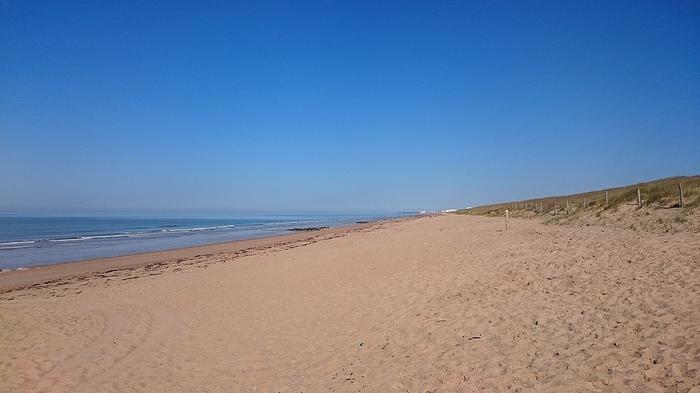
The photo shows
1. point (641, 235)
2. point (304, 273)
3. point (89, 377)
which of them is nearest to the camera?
point (89, 377)

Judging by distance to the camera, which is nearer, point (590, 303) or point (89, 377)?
point (89, 377)

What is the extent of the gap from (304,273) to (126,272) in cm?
866

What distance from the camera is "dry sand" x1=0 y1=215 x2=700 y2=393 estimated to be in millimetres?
5312

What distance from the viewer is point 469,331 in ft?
22.8

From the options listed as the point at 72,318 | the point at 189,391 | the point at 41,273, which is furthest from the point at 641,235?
the point at 41,273

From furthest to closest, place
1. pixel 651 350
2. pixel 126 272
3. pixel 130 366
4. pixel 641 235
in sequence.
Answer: pixel 126 272
pixel 641 235
pixel 130 366
pixel 651 350

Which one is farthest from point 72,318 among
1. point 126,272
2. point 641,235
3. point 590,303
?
point 641,235

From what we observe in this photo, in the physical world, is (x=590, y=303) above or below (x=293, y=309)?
above

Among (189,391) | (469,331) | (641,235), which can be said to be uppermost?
(641,235)

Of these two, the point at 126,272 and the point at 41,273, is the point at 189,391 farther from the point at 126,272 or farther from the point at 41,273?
the point at 41,273

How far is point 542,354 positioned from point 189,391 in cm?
505

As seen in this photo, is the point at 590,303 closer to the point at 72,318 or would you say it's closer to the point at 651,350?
the point at 651,350

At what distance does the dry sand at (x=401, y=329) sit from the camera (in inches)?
209

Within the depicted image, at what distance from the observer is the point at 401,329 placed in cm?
775
